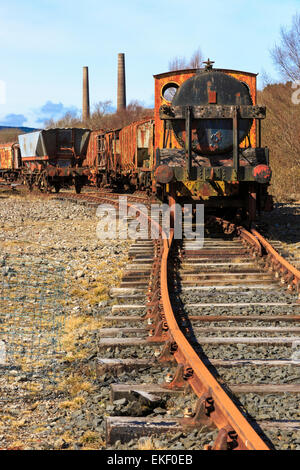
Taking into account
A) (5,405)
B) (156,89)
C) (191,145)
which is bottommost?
(5,405)

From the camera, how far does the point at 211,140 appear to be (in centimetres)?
987

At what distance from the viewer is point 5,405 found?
13.3ft

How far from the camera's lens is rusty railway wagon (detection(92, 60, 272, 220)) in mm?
9594

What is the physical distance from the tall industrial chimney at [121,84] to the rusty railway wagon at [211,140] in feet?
163

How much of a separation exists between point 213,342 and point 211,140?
575 cm

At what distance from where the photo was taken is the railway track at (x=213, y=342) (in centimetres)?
327

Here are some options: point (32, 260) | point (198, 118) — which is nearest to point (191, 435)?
point (32, 260)

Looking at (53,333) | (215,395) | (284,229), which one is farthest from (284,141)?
(215,395)

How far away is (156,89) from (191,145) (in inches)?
68.6

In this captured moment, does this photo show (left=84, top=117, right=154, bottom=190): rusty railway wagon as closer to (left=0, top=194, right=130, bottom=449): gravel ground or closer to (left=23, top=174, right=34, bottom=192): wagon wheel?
(left=23, top=174, right=34, bottom=192): wagon wheel

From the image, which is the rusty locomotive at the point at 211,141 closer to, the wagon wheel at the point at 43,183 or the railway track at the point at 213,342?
the railway track at the point at 213,342

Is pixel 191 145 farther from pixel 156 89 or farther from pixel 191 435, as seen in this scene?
pixel 191 435

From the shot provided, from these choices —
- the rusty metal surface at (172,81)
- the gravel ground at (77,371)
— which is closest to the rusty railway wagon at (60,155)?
the rusty metal surface at (172,81)
